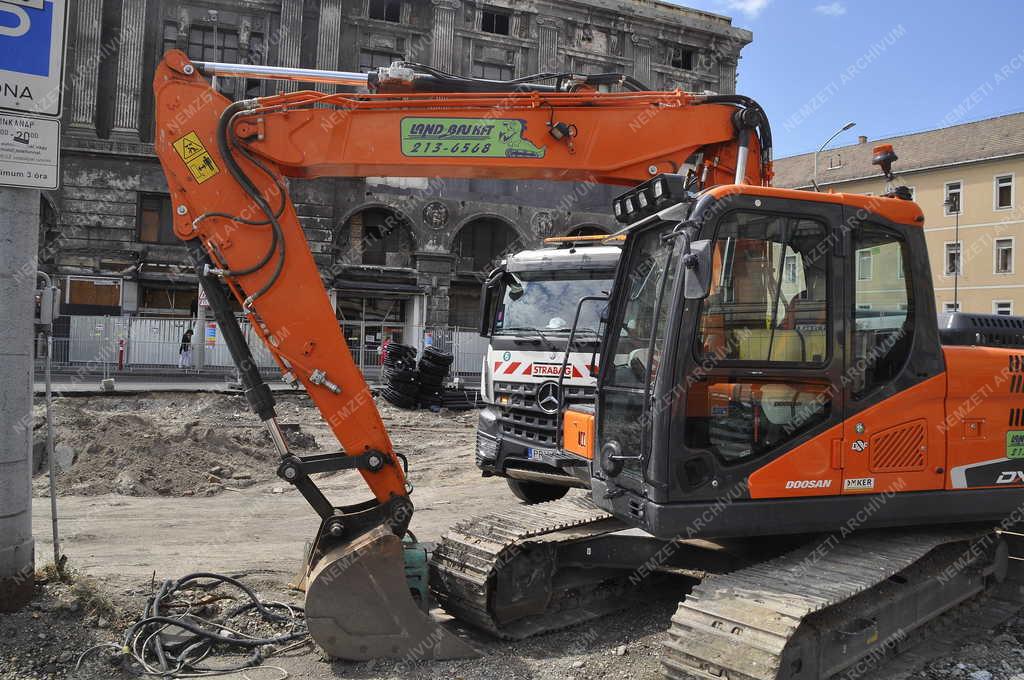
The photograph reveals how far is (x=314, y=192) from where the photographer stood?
91.4ft

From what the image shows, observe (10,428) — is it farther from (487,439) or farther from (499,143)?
(487,439)

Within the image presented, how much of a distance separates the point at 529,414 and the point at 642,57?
29240 millimetres

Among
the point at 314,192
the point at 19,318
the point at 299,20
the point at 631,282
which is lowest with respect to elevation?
the point at 19,318

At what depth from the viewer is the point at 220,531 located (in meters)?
8.38

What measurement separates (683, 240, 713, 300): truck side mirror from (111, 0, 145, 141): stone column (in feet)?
89.7

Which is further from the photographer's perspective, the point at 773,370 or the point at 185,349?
the point at 185,349

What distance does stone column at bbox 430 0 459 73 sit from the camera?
99.2 ft

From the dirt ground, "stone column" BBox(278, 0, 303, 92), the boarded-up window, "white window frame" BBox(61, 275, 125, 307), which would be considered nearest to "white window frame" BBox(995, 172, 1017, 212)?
"stone column" BBox(278, 0, 303, 92)

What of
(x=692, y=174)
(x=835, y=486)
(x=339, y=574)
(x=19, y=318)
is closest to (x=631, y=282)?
(x=692, y=174)

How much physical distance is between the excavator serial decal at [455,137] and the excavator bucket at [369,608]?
95.2 inches

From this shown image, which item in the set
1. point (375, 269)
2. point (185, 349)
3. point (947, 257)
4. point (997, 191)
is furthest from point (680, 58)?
point (185, 349)

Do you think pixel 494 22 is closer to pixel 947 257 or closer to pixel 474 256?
pixel 474 256

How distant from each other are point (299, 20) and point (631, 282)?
27228mm

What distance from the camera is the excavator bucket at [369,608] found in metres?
4.50
